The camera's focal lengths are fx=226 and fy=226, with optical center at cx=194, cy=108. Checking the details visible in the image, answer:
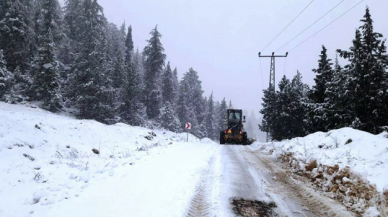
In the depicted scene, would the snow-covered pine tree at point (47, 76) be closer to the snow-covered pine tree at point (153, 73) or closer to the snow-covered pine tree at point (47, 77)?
the snow-covered pine tree at point (47, 77)

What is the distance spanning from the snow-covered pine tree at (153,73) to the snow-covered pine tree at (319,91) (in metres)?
22.7

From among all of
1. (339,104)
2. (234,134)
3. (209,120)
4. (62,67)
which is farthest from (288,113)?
(209,120)

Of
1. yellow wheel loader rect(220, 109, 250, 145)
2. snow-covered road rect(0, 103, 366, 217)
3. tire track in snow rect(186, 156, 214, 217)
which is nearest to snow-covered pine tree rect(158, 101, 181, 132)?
yellow wheel loader rect(220, 109, 250, 145)

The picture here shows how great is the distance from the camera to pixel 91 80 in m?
24.1

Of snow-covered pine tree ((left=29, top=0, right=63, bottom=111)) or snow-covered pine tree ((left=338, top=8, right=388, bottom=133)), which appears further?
snow-covered pine tree ((left=29, top=0, right=63, bottom=111))

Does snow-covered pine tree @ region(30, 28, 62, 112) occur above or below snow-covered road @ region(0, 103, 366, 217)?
above

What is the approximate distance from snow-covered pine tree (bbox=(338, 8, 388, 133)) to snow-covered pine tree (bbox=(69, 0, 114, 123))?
22563mm

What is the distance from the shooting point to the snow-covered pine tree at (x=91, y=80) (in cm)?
2417

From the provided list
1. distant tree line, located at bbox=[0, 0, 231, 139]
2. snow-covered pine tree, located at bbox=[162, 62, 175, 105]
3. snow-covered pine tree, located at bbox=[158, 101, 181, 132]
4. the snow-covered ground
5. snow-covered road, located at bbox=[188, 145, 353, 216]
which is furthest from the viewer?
snow-covered pine tree, located at bbox=[162, 62, 175, 105]

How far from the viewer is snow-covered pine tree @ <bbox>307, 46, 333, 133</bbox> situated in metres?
20.5

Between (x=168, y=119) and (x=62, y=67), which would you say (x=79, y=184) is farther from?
(x=168, y=119)

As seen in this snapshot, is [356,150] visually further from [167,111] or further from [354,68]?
[167,111]

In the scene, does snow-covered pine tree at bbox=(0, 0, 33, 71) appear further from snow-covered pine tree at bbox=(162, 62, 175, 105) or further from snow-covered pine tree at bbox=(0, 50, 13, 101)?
snow-covered pine tree at bbox=(162, 62, 175, 105)

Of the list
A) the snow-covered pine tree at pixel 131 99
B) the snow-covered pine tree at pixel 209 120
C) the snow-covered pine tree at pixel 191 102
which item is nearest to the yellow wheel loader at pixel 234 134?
the snow-covered pine tree at pixel 131 99
